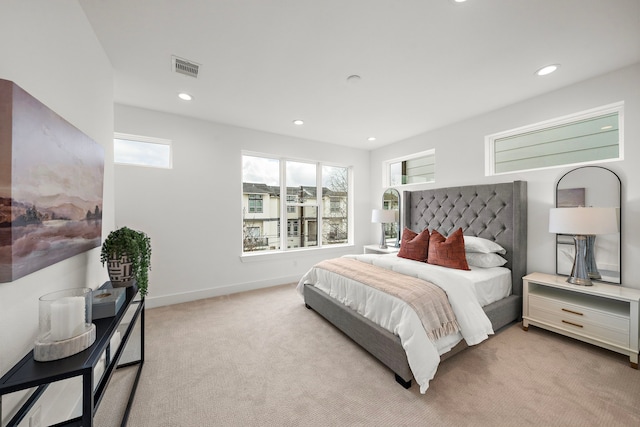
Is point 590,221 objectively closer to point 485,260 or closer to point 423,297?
point 485,260

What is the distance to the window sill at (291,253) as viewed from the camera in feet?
13.4

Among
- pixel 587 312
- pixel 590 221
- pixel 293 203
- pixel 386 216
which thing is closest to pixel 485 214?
pixel 590 221

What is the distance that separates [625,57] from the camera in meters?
2.17

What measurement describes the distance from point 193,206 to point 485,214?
13.3 ft

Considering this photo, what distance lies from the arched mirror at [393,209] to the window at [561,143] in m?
1.68

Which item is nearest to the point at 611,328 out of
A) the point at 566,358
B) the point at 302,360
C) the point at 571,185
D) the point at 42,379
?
the point at 566,358

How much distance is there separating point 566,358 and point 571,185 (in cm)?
175

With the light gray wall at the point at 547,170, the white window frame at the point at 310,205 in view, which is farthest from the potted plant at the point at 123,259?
the light gray wall at the point at 547,170

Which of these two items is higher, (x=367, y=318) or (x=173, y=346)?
(x=367, y=318)

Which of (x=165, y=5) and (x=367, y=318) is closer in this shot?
(x=165, y=5)

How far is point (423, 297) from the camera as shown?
200 centimetres

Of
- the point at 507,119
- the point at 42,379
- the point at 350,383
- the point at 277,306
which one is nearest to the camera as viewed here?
the point at 42,379

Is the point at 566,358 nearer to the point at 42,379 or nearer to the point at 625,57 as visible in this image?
the point at 625,57

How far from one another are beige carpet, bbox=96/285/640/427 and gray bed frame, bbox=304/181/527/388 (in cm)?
16
